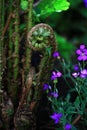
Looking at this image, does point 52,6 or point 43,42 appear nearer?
point 43,42

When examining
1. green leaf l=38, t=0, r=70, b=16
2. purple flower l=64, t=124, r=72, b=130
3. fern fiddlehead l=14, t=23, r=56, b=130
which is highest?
green leaf l=38, t=0, r=70, b=16

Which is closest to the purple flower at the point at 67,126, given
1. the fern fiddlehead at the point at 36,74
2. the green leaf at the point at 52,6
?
the fern fiddlehead at the point at 36,74

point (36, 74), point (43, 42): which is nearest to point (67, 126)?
point (36, 74)

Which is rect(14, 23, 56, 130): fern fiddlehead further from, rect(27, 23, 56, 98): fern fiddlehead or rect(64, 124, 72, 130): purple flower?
rect(64, 124, 72, 130): purple flower

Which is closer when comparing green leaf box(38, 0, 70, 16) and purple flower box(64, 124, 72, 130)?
purple flower box(64, 124, 72, 130)

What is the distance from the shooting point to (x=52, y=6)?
93.4 inches

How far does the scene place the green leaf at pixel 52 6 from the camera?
2.32m

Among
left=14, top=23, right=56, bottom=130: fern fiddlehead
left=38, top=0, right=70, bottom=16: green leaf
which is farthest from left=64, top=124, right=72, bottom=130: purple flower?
left=38, top=0, right=70, bottom=16: green leaf

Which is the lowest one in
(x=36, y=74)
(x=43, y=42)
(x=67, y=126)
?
(x=67, y=126)

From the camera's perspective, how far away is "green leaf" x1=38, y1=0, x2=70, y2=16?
2318 millimetres

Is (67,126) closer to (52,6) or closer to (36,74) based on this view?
(36,74)

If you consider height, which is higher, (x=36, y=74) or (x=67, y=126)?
(x=36, y=74)

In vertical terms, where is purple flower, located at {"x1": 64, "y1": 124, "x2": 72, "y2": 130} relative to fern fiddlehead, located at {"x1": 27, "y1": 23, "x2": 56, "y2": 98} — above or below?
below

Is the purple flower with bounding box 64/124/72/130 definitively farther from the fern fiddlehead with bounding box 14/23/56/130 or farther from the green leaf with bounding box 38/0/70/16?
the green leaf with bounding box 38/0/70/16
